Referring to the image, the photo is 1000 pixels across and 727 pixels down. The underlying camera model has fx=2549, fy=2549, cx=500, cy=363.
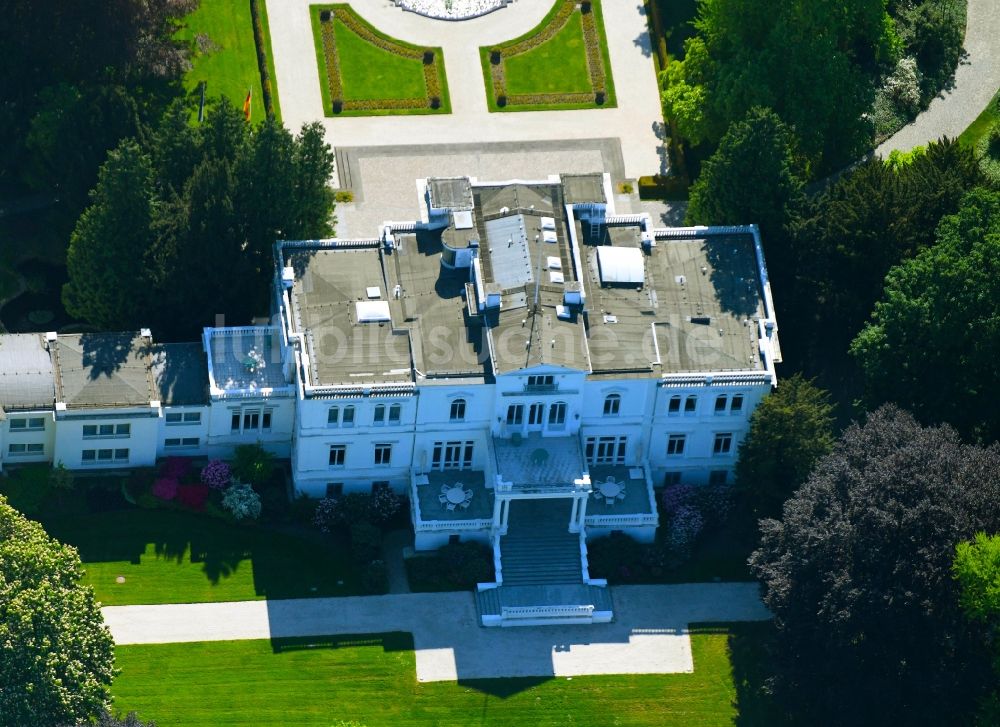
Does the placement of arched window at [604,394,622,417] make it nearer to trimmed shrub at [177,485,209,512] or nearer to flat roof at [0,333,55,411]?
trimmed shrub at [177,485,209,512]

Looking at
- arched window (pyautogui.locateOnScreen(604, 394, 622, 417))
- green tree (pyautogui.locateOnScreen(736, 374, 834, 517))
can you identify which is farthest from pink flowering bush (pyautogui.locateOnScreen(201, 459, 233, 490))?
green tree (pyautogui.locateOnScreen(736, 374, 834, 517))

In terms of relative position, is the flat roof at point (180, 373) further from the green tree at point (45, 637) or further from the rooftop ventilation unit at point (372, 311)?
the green tree at point (45, 637)

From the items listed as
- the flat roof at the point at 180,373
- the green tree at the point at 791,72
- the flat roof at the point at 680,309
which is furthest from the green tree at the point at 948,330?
the flat roof at the point at 180,373

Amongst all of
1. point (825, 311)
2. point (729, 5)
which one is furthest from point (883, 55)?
point (825, 311)

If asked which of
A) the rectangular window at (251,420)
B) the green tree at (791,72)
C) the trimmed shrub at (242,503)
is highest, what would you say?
the green tree at (791,72)

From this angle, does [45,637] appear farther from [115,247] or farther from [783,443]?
[783,443]

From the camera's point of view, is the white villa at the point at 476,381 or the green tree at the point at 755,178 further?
the green tree at the point at 755,178

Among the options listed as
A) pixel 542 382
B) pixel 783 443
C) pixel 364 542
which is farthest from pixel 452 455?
pixel 783 443

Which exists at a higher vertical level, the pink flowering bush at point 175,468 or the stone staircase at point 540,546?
the pink flowering bush at point 175,468
